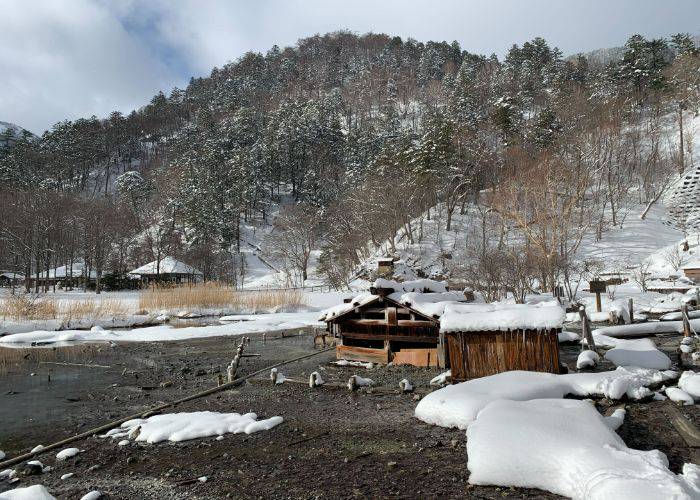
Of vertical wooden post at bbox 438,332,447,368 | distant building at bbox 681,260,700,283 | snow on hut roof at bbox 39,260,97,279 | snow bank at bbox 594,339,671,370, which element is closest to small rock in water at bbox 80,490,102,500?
vertical wooden post at bbox 438,332,447,368

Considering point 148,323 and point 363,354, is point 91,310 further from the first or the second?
point 363,354

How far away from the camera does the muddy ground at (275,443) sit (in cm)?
552

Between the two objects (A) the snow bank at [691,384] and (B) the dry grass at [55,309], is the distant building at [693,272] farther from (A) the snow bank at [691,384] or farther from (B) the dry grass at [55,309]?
(B) the dry grass at [55,309]

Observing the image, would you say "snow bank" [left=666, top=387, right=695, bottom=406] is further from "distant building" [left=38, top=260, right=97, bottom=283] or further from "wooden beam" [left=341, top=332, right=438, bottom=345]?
"distant building" [left=38, top=260, right=97, bottom=283]

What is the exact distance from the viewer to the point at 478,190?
4972 cm

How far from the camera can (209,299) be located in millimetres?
28453

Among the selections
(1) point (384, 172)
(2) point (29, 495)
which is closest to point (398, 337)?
(2) point (29, 495)

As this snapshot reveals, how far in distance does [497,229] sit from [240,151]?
39631mm

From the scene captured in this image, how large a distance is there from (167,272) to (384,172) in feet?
81.9

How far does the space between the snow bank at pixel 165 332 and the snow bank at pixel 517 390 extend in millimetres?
15495

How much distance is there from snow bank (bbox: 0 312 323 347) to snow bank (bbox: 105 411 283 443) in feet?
42.0

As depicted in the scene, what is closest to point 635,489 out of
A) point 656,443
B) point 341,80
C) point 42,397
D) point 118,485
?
point 656,443

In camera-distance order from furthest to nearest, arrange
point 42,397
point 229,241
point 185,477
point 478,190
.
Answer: point 229,241 → point 478,190 → point 42,397 → point 185,477

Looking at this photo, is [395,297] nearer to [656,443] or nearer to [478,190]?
[656,443]
